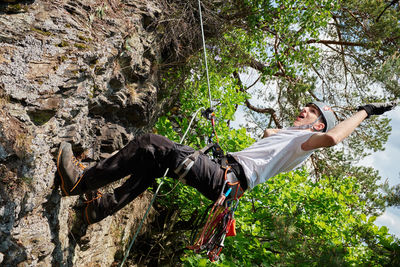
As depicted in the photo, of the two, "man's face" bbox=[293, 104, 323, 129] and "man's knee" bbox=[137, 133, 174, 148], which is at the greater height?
"man's face" bbox=[293, 104, 323, 129]

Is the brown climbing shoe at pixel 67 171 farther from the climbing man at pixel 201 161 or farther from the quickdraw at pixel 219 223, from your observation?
the quickdraw at pixel 219 223

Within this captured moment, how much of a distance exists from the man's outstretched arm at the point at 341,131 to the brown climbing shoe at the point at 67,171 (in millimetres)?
2107

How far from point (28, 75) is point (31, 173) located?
0.84 meters

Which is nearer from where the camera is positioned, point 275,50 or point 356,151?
point 275,50

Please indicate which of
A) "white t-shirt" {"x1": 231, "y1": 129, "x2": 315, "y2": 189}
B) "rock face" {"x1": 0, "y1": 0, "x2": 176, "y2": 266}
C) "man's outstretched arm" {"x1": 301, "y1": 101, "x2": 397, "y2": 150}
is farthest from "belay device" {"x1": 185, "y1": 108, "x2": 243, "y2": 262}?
"rock face" {"x1": 0, "y1": 0, "x2": 176, "y2": 266}

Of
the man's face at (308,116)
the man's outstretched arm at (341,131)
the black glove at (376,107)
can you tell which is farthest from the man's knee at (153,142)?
the black glove at (376,107)

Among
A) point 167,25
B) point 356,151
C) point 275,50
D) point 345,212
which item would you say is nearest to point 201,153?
point 167,25

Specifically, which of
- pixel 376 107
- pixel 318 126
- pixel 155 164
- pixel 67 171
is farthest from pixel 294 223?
pixel 67 171

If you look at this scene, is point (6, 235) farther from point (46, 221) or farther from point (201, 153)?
point (201, 153)

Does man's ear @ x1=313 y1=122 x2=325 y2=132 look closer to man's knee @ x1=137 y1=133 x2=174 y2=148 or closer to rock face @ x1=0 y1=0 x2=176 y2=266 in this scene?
man's knee @ x1=137 y1=133 x2=174 y2=148

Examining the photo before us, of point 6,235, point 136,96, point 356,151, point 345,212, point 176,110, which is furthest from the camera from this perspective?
point 356,151

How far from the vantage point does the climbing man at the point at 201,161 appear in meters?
2.85

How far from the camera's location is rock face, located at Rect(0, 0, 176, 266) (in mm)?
2500

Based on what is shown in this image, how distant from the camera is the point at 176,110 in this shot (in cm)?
720
